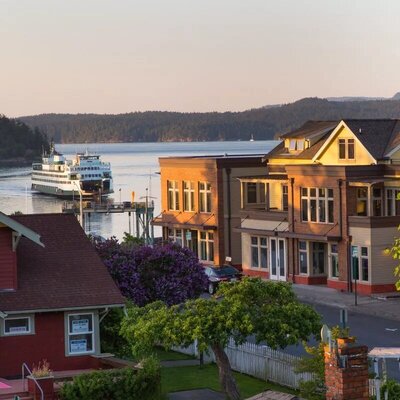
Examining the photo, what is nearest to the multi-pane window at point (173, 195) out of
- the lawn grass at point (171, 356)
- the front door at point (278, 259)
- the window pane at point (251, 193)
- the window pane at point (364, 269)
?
the window pane at point (251, 193)

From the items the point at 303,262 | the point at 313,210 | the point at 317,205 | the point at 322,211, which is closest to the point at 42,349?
the point at 322,211

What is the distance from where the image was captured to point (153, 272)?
38688 millimetres

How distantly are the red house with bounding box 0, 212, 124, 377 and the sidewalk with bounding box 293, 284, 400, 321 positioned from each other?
51.1 feet

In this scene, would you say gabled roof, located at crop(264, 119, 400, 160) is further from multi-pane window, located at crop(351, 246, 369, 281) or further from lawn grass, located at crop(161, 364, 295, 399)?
lawn grass, located at crop(161, 364, 295, 399)

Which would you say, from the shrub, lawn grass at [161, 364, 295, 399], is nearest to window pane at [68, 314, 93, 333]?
lawn grass at [161, 364, 295, 399]

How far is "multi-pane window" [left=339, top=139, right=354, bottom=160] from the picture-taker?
56094 millimetres

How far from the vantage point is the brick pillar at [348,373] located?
64.8ft

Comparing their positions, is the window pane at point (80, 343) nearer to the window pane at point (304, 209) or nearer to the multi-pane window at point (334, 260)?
the multi-pane window at point (334, 260)

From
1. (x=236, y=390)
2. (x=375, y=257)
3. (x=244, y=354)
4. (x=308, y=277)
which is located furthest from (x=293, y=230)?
(x=236, y=390)

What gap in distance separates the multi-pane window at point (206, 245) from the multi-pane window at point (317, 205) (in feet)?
31.6

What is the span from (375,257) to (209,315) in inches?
972

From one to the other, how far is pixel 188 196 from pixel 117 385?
39.3 m

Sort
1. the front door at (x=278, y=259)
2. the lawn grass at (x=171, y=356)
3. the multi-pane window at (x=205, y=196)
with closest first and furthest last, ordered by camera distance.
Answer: the lawn grass at (x=171, y=356), the front door at (x=278, y=259), the multi-pane window at (x=205, y=196)

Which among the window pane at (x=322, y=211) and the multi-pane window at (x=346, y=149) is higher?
the multi-pane window at (x=346, y=149)
